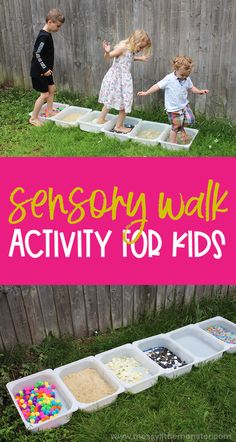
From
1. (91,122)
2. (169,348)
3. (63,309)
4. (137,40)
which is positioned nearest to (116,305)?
(63,309)

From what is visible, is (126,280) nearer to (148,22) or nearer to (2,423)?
(2,423)

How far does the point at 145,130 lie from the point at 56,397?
4.24 metres

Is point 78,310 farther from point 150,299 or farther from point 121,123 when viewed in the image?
point 121,123

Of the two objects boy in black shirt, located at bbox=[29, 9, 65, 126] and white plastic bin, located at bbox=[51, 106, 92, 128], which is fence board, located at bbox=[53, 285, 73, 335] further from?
boy in black shirt, located at bbox=[29, 9, 65, 126]

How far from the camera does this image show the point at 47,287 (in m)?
4.18

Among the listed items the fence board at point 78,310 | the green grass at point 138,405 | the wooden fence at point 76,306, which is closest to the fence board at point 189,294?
the wooden fence at point 76,306

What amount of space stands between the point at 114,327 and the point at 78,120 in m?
3.50

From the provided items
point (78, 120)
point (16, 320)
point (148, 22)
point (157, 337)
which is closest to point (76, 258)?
point (16, 320)

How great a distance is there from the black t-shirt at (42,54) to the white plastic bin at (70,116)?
68 centimetres

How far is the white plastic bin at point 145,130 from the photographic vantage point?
266 inches

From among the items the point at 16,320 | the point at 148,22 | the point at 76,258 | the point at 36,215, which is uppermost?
the point at 148,22

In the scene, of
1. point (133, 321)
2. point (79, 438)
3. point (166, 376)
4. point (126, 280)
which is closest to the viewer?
point (79, 438)

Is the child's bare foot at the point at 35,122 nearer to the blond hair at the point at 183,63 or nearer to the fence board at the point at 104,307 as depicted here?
the blond hair at the point at 183,63

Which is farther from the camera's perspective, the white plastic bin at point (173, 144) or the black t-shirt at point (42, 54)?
the black t-shirt at point (42, 54)
